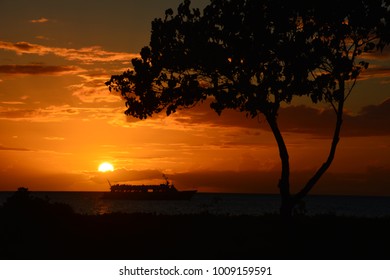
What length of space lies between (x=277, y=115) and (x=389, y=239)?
312 inches

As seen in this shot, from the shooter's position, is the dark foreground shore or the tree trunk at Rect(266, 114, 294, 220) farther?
the tree trunk at Rect(266, 114, 294, 220)

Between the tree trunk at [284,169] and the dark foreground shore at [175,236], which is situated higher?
the tree trunk at [284,169]

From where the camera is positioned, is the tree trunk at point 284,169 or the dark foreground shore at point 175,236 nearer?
the dark foreground shore at point 175,236

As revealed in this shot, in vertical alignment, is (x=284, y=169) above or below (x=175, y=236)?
A: above

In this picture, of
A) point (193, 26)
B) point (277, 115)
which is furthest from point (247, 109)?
point (193, 26)

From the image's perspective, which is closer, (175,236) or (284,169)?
(175,236)

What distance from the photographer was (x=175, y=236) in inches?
1028

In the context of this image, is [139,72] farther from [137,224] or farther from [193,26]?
[137,224]

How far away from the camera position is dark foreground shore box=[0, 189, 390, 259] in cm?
2311

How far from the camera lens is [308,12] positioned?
27156 mm

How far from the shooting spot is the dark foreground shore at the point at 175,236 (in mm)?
23109
